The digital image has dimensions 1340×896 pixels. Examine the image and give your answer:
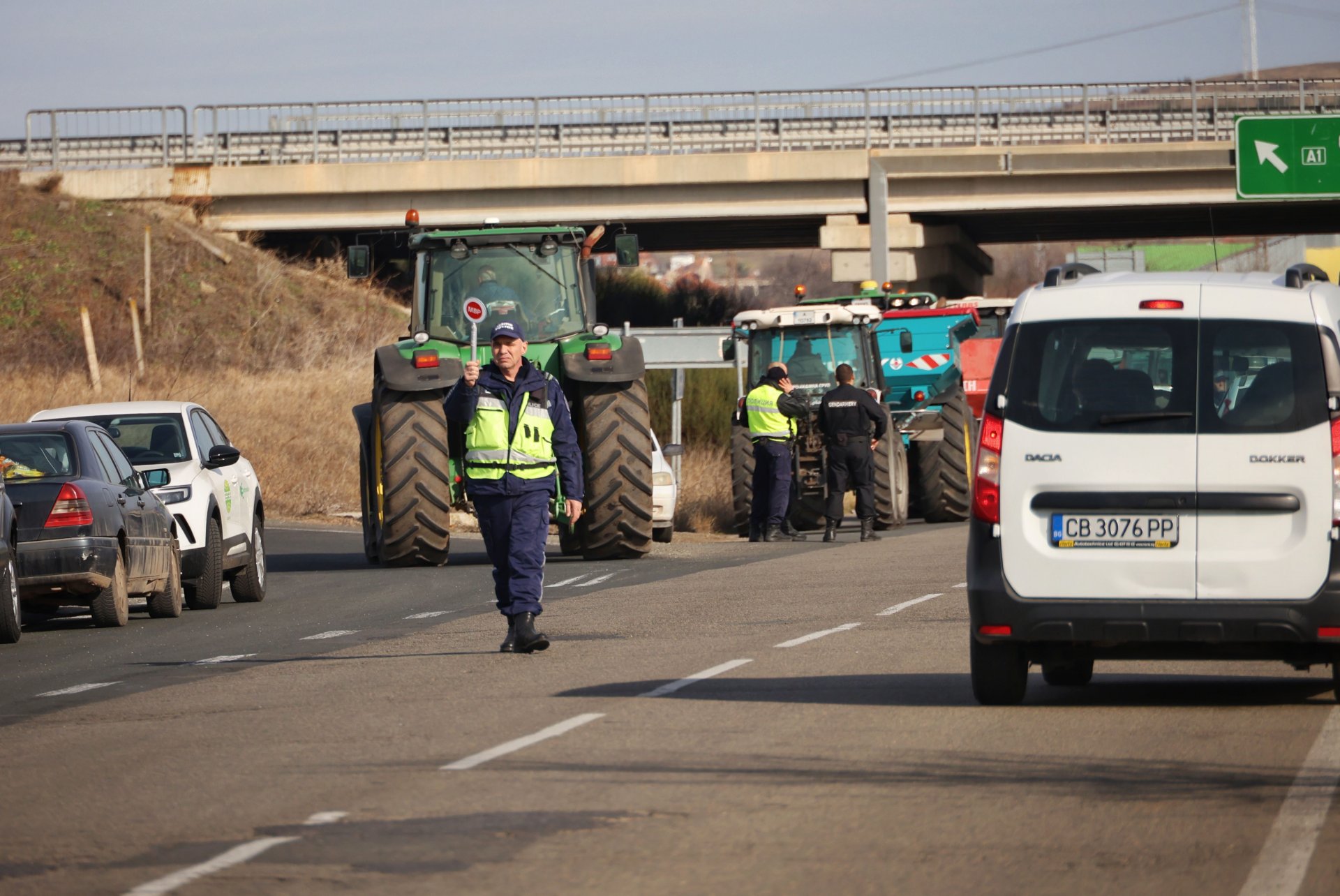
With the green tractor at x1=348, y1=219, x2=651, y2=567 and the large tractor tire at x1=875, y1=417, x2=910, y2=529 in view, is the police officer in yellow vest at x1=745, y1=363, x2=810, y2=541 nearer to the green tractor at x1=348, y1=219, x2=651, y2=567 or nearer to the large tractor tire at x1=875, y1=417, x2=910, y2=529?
the large tractor tire at x1=875, y1=417, x2=910, y2=529

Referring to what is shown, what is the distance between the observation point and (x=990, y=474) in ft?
30.7

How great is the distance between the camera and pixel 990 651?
31.3 feet

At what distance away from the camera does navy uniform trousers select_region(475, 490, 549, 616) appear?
12.3m

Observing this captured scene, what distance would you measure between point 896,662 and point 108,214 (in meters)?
46.1

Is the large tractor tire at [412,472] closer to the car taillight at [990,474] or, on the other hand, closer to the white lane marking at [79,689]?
the white lane marking at [79,689]

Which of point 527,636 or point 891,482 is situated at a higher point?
point 527,636

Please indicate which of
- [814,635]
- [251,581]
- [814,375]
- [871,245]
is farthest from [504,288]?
[871,245]

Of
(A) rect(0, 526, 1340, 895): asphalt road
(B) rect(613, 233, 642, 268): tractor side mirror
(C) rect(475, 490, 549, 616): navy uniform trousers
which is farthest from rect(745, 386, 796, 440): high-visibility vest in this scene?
(C) rect(475, 490, 549, 616): navy uniform trousers

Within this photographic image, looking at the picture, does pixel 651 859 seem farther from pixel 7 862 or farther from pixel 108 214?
pixel 108 214

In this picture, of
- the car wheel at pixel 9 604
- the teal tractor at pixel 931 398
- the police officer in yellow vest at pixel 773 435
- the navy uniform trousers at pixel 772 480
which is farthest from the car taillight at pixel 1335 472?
the teal tractor at pixel 931 398

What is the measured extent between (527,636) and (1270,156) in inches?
867

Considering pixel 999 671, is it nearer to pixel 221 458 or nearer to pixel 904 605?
pixel 904 605

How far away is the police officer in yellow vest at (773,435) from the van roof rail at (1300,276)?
48.1 feet

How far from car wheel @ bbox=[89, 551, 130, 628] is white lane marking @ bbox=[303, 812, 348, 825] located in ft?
29.6
